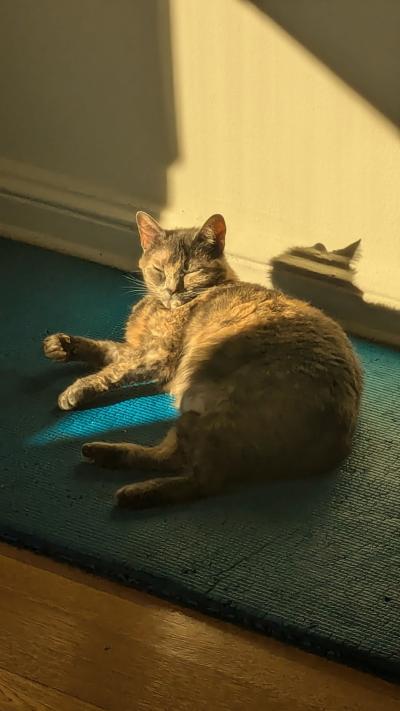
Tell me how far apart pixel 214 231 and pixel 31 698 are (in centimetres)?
116

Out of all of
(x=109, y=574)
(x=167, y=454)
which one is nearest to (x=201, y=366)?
(x=167, y=454)

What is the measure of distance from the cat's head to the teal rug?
0.87ft

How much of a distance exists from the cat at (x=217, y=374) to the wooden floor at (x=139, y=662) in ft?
0.81

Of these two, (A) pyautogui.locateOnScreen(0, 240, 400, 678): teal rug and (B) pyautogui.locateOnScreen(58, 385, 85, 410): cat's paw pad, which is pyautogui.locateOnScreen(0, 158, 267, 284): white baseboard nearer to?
(A) pyautogui.locateOnScreen(0, 240, 400, 678): teal rug

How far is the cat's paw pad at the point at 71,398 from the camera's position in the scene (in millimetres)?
1905

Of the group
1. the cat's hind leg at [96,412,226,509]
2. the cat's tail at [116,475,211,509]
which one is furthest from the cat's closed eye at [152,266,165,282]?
the cat's tail at [116,475,211,509]

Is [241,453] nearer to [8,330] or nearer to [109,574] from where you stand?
[109,574]

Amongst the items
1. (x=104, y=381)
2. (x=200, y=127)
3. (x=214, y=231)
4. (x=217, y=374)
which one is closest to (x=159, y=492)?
(x=217, y=374)

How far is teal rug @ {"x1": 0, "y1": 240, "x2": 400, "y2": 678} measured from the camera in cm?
145

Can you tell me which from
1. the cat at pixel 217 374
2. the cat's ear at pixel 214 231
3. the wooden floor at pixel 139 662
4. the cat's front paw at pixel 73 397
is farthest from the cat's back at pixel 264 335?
the wooden floor at pixel 139 662

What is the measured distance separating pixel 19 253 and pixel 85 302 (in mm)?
352

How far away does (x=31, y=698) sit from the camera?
131cm

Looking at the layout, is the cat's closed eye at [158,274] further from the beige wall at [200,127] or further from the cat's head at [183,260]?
the beige wall at [200,127]

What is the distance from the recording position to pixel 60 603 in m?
1.46
